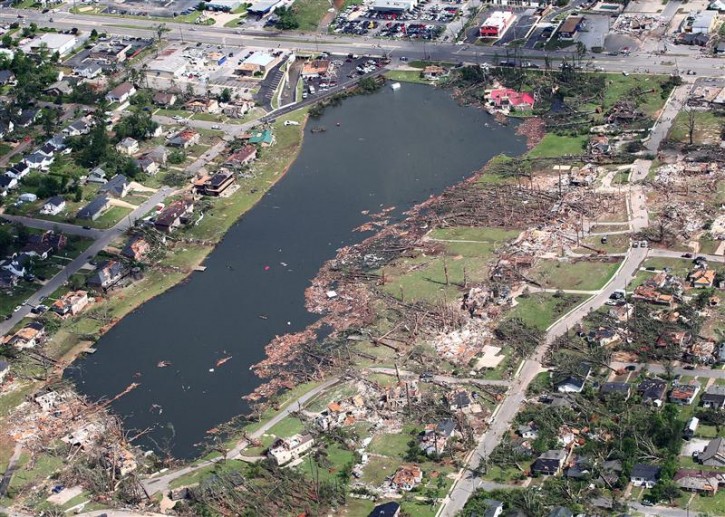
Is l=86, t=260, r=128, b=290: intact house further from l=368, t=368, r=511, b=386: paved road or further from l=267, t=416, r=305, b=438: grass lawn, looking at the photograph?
l=368, t=368, r=511, b=386: paved road

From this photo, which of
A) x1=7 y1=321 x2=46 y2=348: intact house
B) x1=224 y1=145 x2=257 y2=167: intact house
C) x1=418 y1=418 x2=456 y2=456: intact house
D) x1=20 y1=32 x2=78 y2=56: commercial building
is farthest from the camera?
x1=20 y1=32 x2=78 y2=56: commercial building

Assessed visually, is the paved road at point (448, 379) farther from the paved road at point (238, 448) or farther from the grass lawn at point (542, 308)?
the grass lawn at point (542, 308)

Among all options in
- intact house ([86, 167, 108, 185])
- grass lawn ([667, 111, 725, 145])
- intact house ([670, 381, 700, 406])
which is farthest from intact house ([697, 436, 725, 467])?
intact house ([86, 167, 108, 185])

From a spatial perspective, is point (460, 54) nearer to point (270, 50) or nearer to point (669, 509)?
point (270, 50)

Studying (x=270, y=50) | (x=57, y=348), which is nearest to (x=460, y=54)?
(x=270, y=50)

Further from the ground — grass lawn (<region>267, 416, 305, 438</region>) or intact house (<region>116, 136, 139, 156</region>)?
intact house (<region>116, 136, 139, 156</region>)

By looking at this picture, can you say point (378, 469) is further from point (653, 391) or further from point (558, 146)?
point (558, 146)
